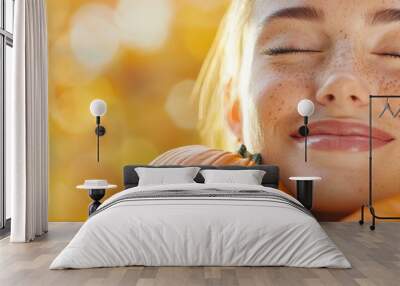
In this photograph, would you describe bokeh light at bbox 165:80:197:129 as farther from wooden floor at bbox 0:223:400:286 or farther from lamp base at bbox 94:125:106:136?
wooden floor at bbox 0:223:400:286

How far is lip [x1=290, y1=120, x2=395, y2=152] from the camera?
6.95 meters

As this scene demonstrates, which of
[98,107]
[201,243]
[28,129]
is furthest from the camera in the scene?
[98,107]

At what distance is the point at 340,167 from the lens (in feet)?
22.9

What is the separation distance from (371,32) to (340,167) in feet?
5.48

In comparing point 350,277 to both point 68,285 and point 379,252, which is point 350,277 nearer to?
point 379,252

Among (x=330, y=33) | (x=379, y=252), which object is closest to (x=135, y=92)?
(x=330, y=33)

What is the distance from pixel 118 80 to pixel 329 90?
2.60m

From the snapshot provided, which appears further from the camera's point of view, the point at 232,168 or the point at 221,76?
the point at 221,76

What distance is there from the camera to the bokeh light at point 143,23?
7.17 m

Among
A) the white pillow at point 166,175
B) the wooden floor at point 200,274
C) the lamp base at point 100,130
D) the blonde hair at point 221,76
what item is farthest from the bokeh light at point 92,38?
the wooden floor at point 200,274

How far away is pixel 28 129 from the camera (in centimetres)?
584

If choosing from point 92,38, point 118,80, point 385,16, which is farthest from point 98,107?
point 385,16

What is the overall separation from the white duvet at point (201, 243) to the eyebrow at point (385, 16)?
11.5 feet

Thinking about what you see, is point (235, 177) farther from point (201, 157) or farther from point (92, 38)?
point (92, 38)
